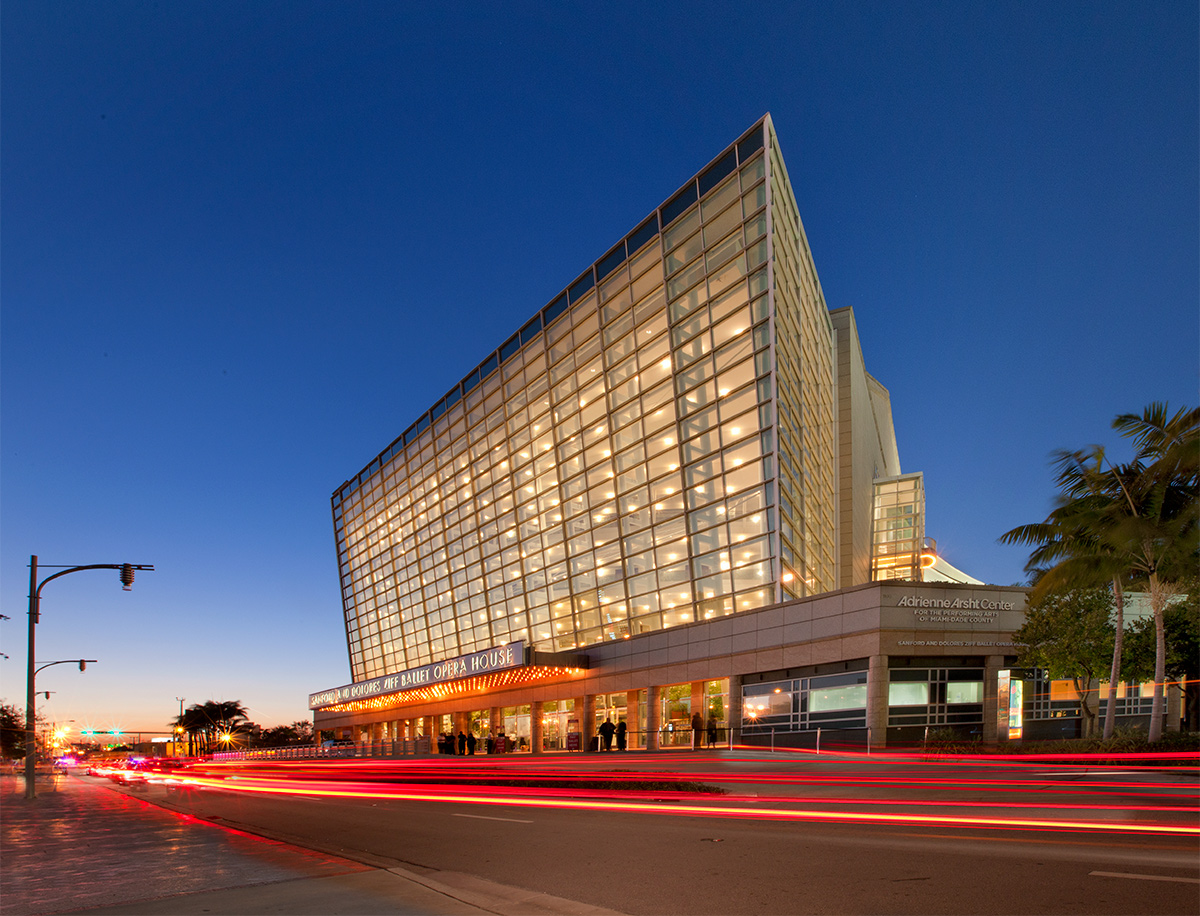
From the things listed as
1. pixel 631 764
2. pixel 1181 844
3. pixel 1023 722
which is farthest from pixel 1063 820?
pixel 1023 722

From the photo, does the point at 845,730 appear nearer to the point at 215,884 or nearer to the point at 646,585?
the point at 646,585

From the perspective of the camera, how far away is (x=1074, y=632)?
2742 cm

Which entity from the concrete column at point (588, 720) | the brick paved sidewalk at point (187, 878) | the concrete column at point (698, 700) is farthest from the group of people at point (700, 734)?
the brick paved sidewalk at point (187, 878)

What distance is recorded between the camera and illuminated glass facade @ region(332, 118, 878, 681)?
4297 centimetres

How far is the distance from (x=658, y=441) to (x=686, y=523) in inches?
196

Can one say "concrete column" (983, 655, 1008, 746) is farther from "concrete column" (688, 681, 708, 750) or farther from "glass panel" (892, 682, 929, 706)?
"concrete column" (688, 681, 708, 750)

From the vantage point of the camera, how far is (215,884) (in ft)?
30.5

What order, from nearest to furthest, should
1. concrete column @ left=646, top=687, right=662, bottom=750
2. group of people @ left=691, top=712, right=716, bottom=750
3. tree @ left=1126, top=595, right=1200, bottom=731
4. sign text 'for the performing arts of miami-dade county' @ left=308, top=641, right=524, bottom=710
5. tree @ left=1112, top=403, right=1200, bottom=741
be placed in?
tree @ left=1112, top=403, right=1200, bottom=741, tree @ left=1126, top=595, right=1200, bottom=731, group of people @ left=691, top=712, right=716, bottom=750, concrete column @ left=646, top=687, right=662, bottom=750, sign text 'for the performing arts of miami-dade county' @ left=308, top=641, right=524, bottom=710

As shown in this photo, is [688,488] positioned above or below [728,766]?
above

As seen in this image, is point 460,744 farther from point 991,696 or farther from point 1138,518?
point 1138,518

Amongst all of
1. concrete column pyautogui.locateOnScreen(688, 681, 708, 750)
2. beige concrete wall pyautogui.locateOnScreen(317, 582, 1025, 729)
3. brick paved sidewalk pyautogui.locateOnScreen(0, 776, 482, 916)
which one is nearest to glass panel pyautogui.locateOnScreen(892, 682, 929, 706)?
beige concrete wall pyautogui.locateOnScreen(317, 582, 1025, 729)

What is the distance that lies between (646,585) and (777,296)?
1739cm

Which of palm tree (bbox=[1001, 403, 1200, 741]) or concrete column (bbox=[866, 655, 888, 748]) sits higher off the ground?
palm tree (bbox=[1001, 403, 1200, 741])

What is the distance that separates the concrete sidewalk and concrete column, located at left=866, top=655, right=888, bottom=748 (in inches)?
909
